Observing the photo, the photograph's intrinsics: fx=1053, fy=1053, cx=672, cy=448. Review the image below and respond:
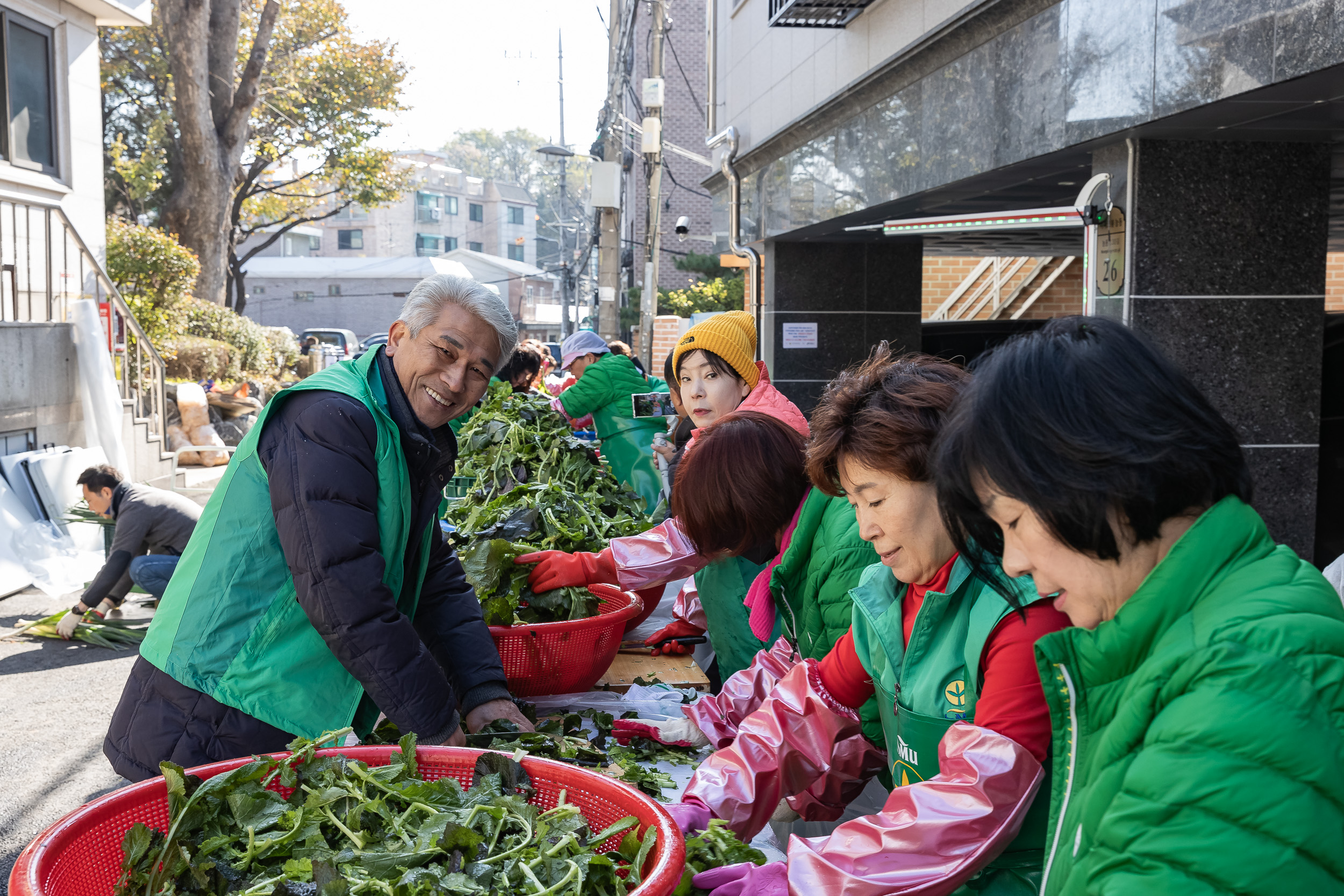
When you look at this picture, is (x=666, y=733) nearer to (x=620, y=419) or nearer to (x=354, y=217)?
(x=620, y=419)

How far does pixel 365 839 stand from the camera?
168 centimetres

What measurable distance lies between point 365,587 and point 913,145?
4925 mm

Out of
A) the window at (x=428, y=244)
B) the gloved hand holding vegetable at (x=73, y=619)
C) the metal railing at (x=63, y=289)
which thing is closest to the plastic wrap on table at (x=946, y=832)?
the gloved hand holding vegetable at (x=73, y=619)

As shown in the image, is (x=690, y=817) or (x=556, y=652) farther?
(x=556, y=652)

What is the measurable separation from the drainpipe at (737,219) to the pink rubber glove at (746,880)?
8.46 meters

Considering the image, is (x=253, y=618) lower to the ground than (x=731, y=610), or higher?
higher

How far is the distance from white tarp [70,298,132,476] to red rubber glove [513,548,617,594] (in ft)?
28.8

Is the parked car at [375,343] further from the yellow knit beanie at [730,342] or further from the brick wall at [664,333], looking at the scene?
the brick wall at [664,333]

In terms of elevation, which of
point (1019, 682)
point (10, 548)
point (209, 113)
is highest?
point (209, 113)

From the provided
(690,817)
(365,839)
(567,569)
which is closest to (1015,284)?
(567,569)

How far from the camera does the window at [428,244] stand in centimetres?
6925

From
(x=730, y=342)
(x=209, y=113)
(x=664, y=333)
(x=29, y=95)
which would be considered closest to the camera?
(x=730, y=342)

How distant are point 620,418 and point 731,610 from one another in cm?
449

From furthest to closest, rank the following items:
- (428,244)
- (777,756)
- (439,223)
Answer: (439,223) < (428,244) < (777,756)
